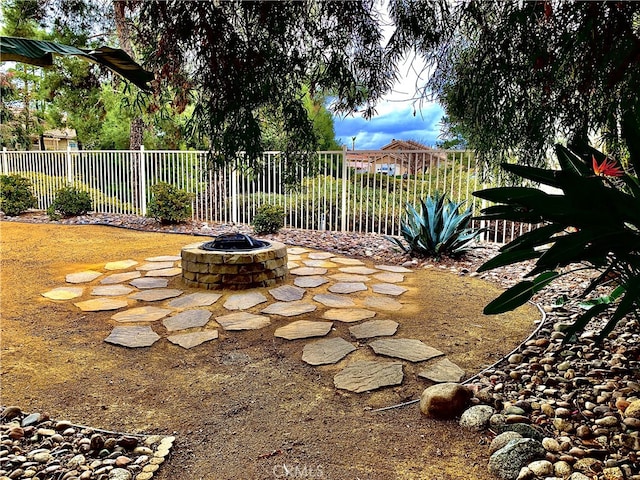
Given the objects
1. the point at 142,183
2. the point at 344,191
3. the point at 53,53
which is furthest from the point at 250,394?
the point at 142,183

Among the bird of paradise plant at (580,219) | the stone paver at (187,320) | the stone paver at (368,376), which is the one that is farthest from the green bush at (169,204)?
the bird of paradise plant at (580,219)

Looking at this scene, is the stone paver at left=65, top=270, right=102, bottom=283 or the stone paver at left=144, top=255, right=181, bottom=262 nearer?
the stone paver at left=65, top=270, right=102, bottom=283

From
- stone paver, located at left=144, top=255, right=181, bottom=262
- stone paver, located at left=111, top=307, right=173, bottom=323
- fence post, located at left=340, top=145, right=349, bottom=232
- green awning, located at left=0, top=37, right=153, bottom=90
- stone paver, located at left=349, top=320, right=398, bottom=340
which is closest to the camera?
green awning, located at left=0, top=37, right=153, bottom=90

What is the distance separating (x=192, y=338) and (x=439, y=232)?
3449 mm

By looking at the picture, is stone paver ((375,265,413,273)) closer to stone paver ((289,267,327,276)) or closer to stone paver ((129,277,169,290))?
stone paver ((289,267,327,276))

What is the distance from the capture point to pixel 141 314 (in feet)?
11.4

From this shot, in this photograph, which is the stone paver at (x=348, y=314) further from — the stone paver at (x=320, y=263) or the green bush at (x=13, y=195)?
the green bush at (x=13, y=195)

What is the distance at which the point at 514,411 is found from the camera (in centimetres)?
197

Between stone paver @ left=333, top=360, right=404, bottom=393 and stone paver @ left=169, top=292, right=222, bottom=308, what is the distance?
1.63 metres

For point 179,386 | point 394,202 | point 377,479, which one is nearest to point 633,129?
point 377,479

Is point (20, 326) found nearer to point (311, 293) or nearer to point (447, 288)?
point (311, 293)

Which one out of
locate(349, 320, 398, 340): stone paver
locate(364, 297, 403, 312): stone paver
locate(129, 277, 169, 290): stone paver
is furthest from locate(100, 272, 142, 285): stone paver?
locate(349, 320, 398, 340): stone paver

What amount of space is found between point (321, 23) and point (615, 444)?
8.86 ft

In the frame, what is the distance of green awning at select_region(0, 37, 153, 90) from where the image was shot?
87.2 inches
